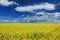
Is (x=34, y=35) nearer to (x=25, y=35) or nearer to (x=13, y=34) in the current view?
(x=25, y=35)

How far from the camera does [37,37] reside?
14656 millimetres

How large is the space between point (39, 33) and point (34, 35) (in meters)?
0.49

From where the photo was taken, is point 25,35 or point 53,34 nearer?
point 25,35

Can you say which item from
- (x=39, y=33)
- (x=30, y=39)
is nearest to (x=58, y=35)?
(x=39, y=33)

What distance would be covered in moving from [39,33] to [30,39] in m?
1.14

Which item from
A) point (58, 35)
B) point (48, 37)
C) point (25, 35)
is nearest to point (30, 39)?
point (25, 35)

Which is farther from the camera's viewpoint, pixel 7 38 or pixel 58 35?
pixel 58 35

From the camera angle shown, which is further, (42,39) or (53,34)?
(53,34)

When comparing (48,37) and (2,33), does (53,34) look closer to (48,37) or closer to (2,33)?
(48,37)

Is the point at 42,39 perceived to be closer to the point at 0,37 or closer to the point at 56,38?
the point at 56,38

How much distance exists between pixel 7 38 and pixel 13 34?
559mm

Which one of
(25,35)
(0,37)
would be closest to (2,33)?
(0,37)

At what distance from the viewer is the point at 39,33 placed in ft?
49.8

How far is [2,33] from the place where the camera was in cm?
1471
